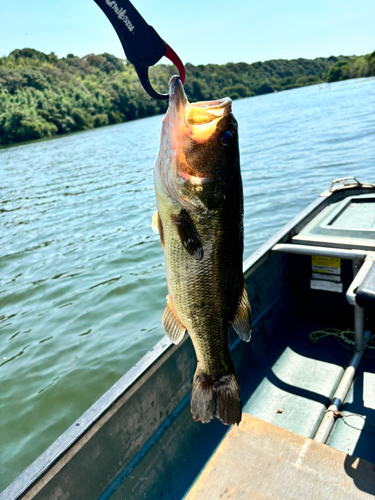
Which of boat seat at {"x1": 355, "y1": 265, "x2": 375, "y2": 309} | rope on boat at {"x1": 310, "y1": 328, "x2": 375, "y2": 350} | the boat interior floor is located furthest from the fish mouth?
rope on boat at {"x1": 310, "y1": 328, "x2": 375, "y2": 350}

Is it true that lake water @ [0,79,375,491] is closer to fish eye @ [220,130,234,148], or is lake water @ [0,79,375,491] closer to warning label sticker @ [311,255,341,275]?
warning label sticker @ [311,255,341,275]

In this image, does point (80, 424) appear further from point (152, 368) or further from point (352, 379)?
point (352, 379)

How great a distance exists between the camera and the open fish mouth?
5.00ft

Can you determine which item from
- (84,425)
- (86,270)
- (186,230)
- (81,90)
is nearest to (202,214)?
(186,230)

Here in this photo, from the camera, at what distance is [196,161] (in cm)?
162

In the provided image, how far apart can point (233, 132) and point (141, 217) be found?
423 inches

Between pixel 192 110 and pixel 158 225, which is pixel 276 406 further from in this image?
pixel 192 110

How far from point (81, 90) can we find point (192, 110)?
90021mm

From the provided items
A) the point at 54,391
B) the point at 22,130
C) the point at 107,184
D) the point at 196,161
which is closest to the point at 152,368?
the point at 196,161

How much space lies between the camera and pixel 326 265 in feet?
14.2

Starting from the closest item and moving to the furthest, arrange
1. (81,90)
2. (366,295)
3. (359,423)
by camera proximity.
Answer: (366,295) → (359,423) → (81,90)

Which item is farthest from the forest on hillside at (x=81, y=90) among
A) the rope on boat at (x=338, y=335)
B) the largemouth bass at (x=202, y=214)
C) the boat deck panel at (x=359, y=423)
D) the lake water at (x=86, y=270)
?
the largemouth bass at (x=202, y=214)

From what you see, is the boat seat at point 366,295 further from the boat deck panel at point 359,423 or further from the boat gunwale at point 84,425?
the boat gunwale at point 84,425

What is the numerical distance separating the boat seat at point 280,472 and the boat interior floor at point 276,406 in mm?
175
